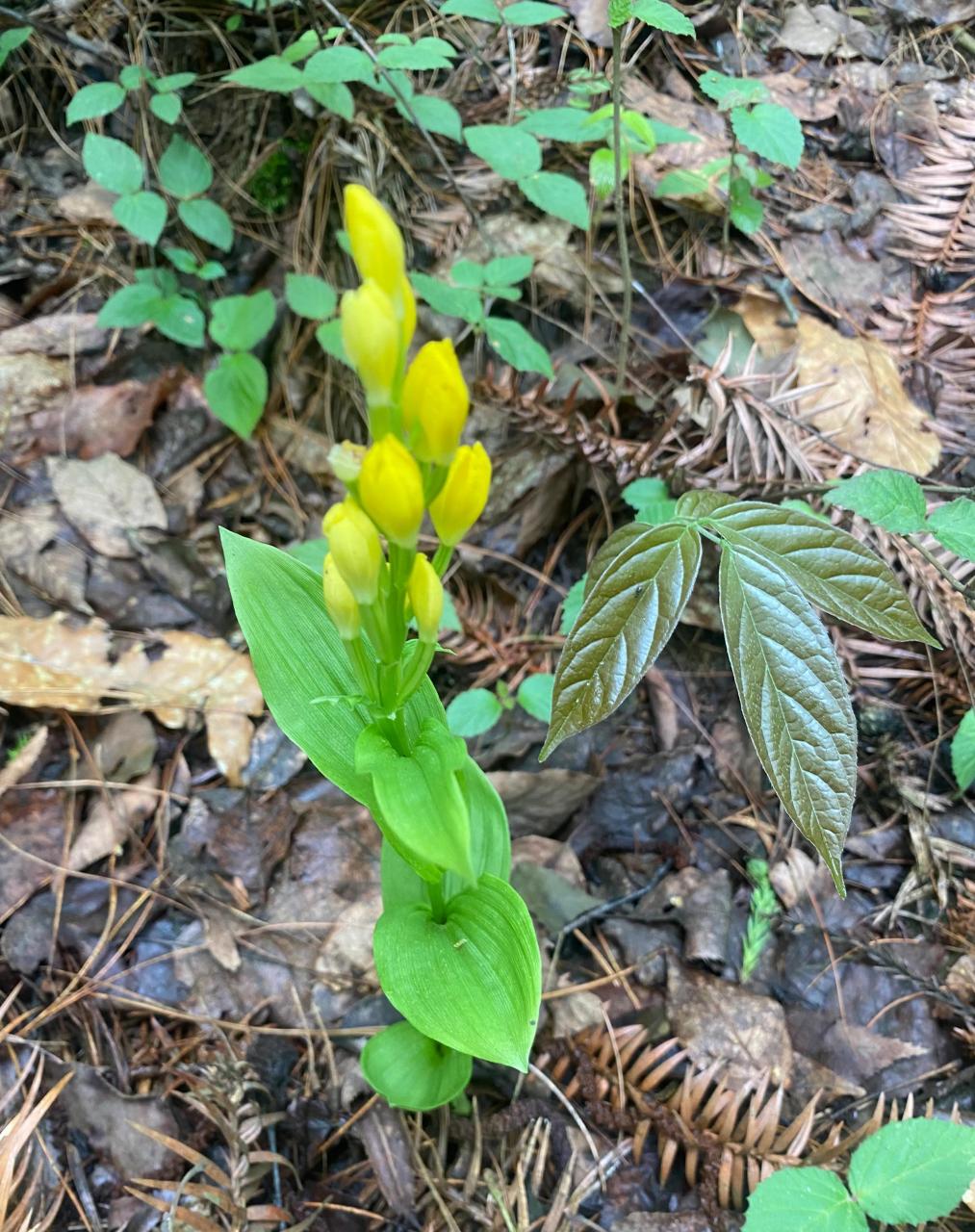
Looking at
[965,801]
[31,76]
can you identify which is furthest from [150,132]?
[965,801]

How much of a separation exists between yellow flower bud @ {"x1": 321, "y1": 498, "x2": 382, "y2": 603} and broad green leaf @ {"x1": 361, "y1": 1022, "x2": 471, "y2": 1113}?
35.2 inches

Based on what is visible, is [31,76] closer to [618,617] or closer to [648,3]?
[648,3]

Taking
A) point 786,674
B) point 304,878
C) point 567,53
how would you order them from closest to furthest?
point 786,674 < point 304,878 < point 567,53

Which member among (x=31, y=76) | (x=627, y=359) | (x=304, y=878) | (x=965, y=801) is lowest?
(x=304, y=878)

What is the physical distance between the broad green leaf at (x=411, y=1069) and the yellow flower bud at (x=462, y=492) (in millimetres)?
952

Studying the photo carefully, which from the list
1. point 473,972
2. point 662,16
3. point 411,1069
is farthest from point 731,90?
point 411,1069

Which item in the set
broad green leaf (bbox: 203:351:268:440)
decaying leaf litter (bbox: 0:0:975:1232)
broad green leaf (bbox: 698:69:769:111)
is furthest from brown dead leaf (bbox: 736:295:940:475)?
broad green leaf (bbox: 203:351:268:440)

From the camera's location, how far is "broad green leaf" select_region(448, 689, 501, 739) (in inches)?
69.6

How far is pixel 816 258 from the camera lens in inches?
94.0

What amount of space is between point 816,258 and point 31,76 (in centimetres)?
258

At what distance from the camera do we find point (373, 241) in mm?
933

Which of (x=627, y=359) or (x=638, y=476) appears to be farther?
(x=627, y=359)

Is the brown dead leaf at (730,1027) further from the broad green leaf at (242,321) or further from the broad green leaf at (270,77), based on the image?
the broad green leaf at (270,77)

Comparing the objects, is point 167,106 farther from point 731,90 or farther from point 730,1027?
point 730,1027
